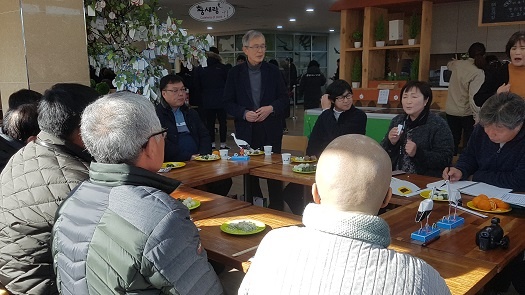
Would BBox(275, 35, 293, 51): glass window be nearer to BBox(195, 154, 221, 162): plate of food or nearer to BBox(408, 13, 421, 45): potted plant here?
BBox(408, 13, 421, 45): potted plant

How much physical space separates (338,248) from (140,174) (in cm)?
69

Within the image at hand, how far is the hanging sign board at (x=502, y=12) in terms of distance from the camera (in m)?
5.38

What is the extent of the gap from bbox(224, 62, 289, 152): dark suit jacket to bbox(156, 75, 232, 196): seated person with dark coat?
1.28 feet

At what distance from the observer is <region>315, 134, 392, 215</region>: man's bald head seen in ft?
3.19

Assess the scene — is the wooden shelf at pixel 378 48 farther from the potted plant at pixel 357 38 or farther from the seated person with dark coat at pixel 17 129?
the seated person with dark coat at pixel 17 129

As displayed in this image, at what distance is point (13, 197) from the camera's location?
1.70 meters

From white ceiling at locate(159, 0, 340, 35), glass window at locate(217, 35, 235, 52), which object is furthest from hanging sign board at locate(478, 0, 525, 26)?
glass window at locate(217, 35, 235, 52)

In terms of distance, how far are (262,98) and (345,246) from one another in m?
3.35

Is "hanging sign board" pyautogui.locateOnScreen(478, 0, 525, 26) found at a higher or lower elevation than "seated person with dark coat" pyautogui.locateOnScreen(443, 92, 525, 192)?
higher

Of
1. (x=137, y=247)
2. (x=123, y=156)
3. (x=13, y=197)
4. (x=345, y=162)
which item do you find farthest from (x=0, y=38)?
(x=345, y=162)

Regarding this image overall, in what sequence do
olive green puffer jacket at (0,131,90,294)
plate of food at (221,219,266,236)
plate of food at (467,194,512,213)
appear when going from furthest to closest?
plate of food at (467,194,512,213) < plate of food at (221,219,266,236) < olive green puffer jacket at (0,131,90,294)

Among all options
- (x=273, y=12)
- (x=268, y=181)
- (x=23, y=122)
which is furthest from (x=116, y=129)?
(x=273, y=12)

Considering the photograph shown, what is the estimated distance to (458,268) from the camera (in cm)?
158

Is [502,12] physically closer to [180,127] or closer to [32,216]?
[180,127]
